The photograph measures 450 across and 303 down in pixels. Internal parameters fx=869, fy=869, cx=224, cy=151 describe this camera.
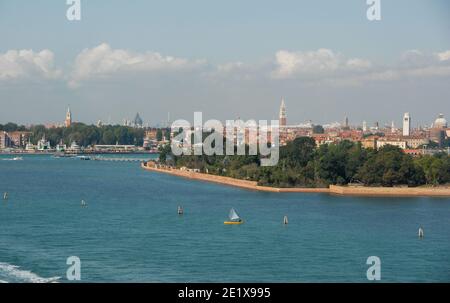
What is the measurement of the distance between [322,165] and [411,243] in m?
6.14

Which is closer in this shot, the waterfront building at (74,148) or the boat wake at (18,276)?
the boat wake at (18,276)

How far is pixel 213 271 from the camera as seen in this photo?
5.62 meters

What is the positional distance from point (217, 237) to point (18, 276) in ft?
7.65

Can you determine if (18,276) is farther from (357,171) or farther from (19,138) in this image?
(19,138)

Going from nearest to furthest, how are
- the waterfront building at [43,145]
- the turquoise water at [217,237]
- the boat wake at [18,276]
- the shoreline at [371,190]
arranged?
the boat wake at [18,276]
the turquoise water at [217,237]
the shoreline at [371,190]
the waterfront building at [43,145]

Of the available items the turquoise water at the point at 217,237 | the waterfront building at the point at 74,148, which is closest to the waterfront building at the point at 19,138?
the waterfront building at the point at 74,148

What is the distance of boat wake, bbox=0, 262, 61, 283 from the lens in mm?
5176

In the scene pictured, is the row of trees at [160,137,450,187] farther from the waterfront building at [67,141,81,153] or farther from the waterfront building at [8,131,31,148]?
the waterfront building at [8,131,31,148]

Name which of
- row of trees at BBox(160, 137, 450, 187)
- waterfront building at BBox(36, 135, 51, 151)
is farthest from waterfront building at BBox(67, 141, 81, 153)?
row of trees at BBox(160, 137, 450, 187)

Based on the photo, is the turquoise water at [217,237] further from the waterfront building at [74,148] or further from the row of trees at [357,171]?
the waterfront building at [74,148]

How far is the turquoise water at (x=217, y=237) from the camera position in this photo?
562 centimetres

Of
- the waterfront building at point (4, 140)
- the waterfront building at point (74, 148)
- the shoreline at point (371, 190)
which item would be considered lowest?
the shoreline at point (371, 190)
